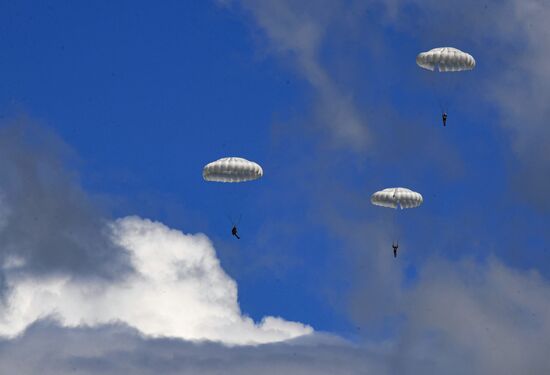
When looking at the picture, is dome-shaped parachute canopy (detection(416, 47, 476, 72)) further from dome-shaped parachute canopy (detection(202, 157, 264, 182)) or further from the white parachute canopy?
dome-shaped parachute canopy (detection(202, 157, 264, 182))

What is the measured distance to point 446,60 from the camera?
194375mm

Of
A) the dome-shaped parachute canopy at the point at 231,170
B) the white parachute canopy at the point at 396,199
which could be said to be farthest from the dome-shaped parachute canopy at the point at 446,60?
the dome-shaped parachute canopy at the point at 231,170

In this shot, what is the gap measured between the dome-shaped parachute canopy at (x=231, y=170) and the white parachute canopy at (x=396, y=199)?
821 inches

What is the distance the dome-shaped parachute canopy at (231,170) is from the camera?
18700 cm

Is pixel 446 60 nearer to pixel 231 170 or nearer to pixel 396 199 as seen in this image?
pixel 396 199

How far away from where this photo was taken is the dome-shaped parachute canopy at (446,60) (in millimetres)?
194500

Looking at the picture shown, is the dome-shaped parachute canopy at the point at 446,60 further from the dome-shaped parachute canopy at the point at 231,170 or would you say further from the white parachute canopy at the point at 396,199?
the dome-shaped parachute canopy at the point at 231,170

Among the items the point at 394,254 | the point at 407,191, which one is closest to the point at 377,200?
the point at 407,191

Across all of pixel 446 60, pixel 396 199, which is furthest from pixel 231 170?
pixel 446 60

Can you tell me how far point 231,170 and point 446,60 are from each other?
119 ft

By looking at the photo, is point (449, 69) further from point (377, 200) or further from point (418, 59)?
point (377, 200)

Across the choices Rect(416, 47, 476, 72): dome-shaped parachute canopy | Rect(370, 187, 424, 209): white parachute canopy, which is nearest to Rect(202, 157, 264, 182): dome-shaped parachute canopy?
Rect(370, 187, 424, 209): white parachute canopy

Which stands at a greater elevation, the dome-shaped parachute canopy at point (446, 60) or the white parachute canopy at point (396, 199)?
the dome-shaped parachute canopy at point (446, 60)

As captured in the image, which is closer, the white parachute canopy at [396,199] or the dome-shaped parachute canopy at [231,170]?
the dome-shaped parachute canopy at [231,170]
